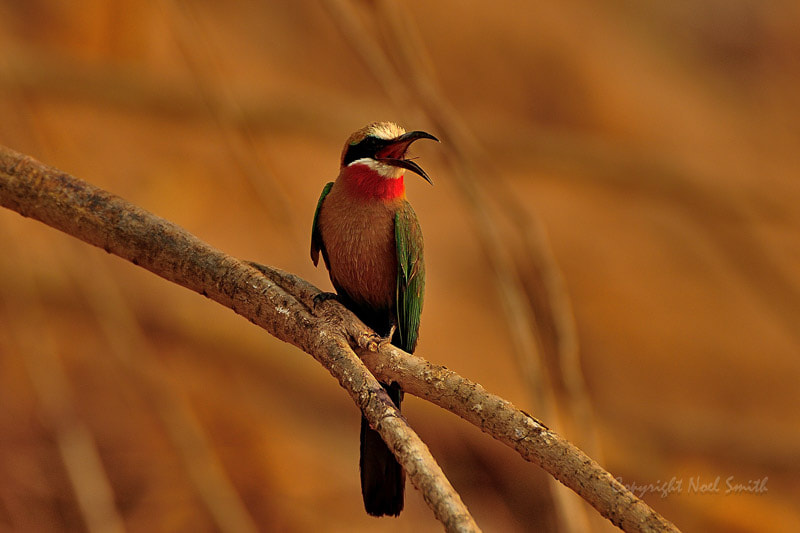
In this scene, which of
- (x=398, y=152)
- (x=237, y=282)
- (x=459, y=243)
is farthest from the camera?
(x=459, y=243)

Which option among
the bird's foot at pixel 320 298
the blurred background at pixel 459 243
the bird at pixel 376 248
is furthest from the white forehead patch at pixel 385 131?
the blurred background at pixel 459 243

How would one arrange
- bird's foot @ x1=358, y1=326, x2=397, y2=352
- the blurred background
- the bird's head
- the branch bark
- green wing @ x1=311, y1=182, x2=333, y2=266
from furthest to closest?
the blurred background, green wing @ x1=311, y1=182, x2=333, y2=266, the bird's head, bird's foot @ x1=358, y1=326, x2=397, y2=352, the branch bark

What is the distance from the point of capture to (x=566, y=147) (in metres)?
3.82

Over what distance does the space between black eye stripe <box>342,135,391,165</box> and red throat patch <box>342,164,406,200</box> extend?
0.02 metres

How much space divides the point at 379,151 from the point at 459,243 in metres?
2.62

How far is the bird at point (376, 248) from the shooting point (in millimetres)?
1225

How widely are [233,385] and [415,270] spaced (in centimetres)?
241

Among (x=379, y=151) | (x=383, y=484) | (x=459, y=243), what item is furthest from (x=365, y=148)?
(x=459, y=243)

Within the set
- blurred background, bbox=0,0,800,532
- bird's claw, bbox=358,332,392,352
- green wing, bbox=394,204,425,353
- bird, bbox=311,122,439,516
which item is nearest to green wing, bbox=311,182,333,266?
bird, bbox=311,122,439,516

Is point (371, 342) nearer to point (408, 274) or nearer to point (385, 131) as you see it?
point (408, 274)

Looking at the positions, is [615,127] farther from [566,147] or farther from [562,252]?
[562,252]

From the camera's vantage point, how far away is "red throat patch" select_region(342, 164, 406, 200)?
4.10 ft

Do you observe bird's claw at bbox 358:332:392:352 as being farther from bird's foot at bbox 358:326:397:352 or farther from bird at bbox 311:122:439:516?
bird at bbox 311:122:439:516

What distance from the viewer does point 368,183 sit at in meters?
1.26
